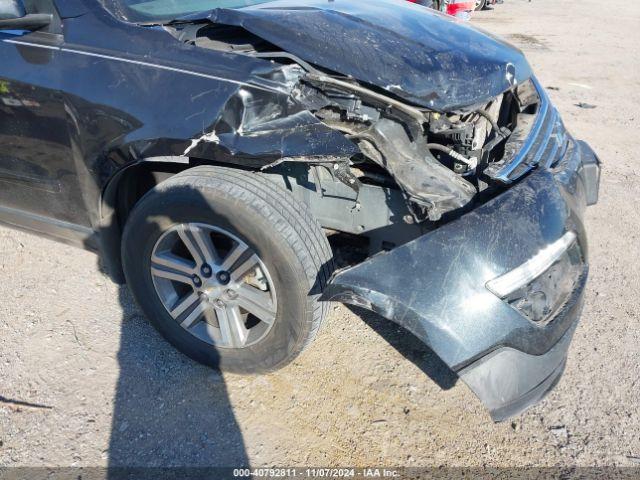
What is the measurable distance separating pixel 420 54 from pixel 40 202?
79.2 inches

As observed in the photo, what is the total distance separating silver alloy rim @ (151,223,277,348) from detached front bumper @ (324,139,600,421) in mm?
410

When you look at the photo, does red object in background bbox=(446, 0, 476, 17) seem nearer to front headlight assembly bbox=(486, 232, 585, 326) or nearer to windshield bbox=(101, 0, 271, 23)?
windshield bbox=(101, 0, 271, 23)

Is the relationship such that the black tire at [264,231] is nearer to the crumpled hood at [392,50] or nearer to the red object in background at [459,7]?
the crumpled hood at [392,50]

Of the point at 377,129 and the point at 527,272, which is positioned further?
the point at 377,129

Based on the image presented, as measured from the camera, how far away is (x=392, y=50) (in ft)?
7.45

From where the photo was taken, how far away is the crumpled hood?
2.15m

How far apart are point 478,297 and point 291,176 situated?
3.31 ft

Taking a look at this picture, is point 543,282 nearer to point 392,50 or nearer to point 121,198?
point 392,50

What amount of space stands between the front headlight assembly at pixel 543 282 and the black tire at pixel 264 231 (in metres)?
0.70

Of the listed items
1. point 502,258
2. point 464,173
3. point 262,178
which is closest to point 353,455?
point 502,258

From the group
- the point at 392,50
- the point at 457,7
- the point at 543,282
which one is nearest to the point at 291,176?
the point at 392,50

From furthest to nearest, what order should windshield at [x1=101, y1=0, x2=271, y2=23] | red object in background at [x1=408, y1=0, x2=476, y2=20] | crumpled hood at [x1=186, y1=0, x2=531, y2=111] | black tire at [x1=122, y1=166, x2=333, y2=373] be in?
red object in background at [x1=408, y1=0, x2=476, y2=20], windshield at [x1=101, y1=0, x2=271, y2=23], crumpled hood at [x1=186, y1=0, x2=531, y2=111], black tire at [x1=122, y1=166, x2=333, y2=373]

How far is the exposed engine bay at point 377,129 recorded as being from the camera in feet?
6.70

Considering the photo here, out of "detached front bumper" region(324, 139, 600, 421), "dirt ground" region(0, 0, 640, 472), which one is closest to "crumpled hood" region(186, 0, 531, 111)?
"detached front bumper" region(324, 139, 600, 421)
